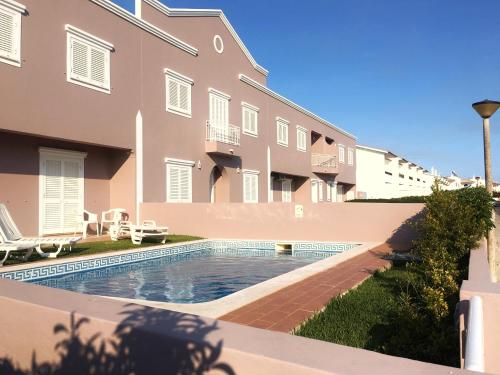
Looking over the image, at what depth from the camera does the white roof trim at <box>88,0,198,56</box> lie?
12.9m

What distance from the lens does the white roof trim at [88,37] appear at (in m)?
11.7

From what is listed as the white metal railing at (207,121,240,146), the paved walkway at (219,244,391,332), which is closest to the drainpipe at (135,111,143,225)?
the white metal railing at (207,121,240,146)

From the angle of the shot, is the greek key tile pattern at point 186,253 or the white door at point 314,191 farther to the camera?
the white door at point 314,191

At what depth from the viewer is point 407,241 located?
12141 millimetres

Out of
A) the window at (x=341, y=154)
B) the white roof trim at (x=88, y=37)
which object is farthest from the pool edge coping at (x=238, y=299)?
the window at (x=341, y=154)

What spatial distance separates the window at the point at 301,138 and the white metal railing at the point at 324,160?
5.38 feet

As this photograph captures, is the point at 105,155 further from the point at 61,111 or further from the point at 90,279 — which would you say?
the point at 90,279

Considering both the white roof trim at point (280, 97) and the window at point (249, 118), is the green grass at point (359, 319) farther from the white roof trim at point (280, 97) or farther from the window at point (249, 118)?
the white roof trim at point (280, 97)

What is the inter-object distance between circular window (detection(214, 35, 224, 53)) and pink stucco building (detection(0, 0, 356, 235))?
0.05 metres

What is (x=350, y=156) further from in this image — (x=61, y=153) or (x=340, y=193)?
(x=61, y=153)

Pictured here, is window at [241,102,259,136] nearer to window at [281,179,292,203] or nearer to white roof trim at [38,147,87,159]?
window at [281,179,292,203]

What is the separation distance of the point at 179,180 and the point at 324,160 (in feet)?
52.3

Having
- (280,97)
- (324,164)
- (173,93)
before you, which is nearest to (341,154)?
(324,164)

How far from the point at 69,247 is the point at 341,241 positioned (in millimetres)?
7859
